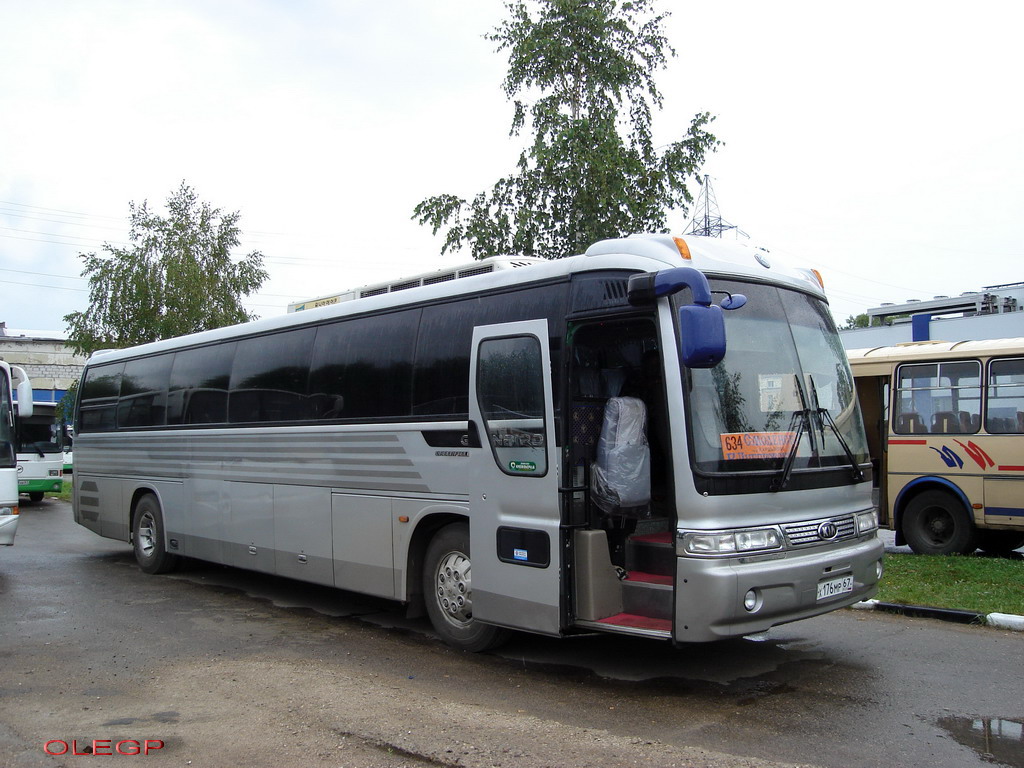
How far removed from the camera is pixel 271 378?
9.67 metres

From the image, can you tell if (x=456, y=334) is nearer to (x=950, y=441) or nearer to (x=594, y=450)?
(x=594, y=450)

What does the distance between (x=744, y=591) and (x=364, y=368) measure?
13.9ft

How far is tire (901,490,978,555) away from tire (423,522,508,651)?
25.7 ft

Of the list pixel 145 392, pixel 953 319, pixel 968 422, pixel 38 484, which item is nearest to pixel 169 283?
pixel 38 484

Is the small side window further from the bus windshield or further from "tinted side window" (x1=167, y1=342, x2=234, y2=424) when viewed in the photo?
"tinted side window" (x1=167, y1=342, x2=234, y2=424)

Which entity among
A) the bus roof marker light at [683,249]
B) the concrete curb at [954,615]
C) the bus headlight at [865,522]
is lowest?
the concrete curb at [954,615]

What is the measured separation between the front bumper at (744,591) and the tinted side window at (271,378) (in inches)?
186

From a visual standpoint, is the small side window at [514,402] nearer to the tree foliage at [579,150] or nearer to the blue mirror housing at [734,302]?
the blue mirror housing at [734,302]

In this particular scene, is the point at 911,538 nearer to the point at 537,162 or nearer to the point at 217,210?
the point at 537,162

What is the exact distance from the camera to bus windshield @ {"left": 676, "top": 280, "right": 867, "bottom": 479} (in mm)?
5922

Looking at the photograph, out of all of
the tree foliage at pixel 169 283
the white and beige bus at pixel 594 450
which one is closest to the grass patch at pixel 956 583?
the white and beige bus at pixel 594 450

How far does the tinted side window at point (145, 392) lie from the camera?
1177 centimetres

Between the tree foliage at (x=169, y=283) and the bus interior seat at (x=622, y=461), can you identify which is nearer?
the bus interior seat at (x=622, y=461)

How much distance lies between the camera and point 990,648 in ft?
24.2
